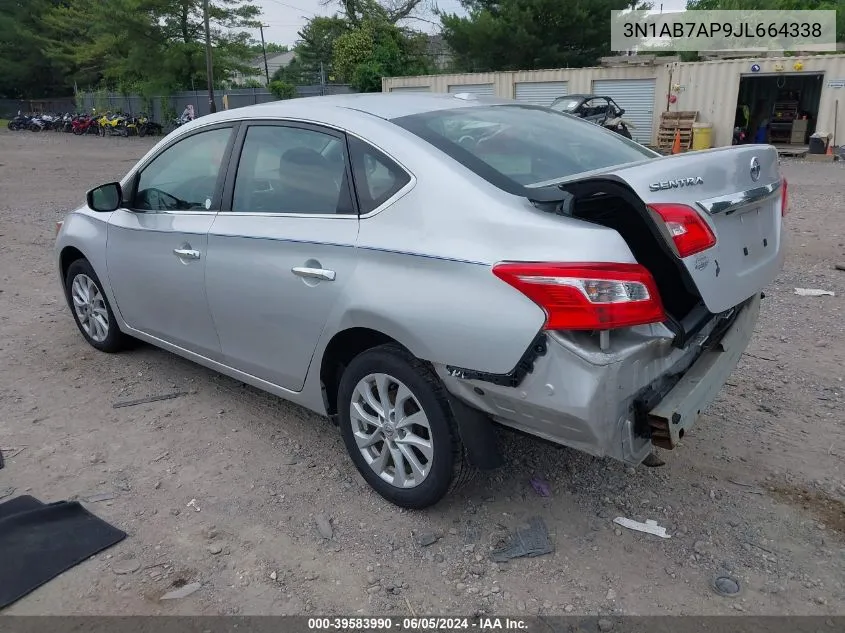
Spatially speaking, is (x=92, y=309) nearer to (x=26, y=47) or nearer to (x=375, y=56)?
(x=375, y=56)

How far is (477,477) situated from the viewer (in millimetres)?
3311

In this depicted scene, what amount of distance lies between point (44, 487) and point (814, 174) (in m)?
16.4

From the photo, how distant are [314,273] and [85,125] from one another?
39.5 meters

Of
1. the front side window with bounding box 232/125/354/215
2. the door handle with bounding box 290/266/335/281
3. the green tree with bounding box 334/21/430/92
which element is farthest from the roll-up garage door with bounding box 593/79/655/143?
the door handle with bounding box 290/266/335/281

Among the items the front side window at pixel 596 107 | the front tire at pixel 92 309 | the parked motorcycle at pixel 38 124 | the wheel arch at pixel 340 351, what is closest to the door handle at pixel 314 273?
the wheel arch at pixel 340 351

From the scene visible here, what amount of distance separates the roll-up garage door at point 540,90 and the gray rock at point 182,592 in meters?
23.3

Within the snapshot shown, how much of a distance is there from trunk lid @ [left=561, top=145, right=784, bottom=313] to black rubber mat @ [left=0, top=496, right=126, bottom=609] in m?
2.52

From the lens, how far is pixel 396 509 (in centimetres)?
309

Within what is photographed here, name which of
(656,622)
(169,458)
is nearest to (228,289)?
(169,458)

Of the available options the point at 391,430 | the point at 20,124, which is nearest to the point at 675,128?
the point at 391,430

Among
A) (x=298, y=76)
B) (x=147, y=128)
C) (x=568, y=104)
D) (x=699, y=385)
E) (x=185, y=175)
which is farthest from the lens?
(x=298, y=76)

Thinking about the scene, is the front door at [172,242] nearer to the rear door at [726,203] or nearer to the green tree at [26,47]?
the rear door at [726,203]

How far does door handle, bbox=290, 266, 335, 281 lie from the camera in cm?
297

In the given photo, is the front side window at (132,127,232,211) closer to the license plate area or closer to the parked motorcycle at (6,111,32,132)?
the license plate area
